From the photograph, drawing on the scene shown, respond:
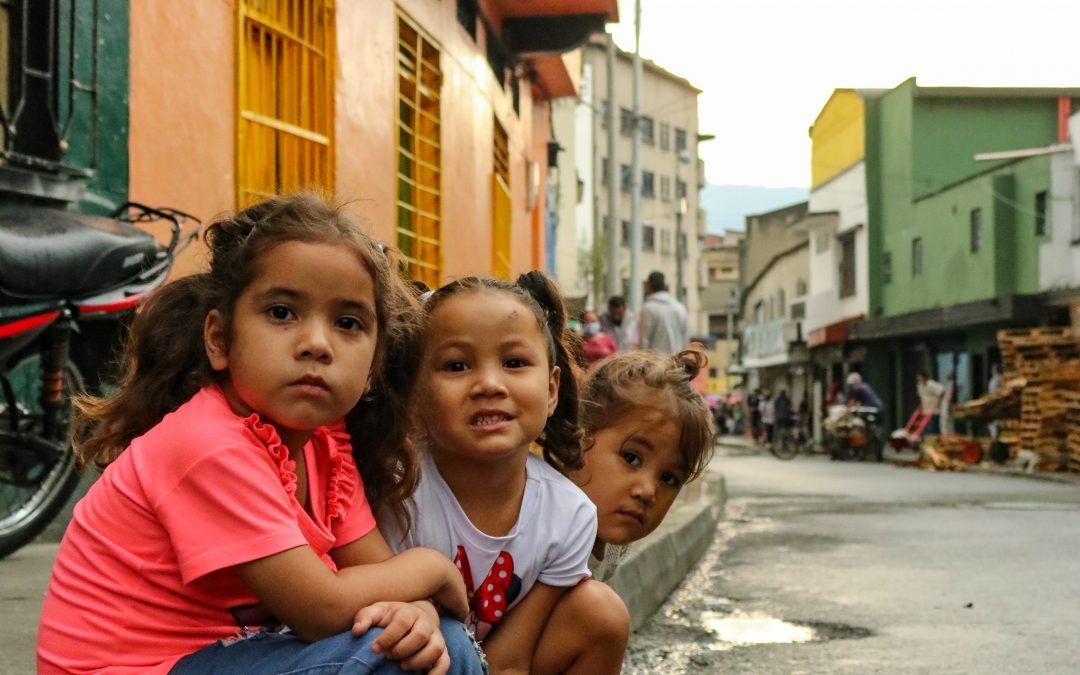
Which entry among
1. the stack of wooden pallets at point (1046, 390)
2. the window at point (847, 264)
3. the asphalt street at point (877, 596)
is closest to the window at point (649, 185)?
the window at point (847, 264)

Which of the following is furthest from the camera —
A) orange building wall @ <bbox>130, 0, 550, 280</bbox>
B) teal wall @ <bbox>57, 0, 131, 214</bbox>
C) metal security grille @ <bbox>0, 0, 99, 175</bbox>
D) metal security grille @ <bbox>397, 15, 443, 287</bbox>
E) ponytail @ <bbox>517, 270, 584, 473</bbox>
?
metal security grille @ <bbox>397, 15, 443, 287</bbox>

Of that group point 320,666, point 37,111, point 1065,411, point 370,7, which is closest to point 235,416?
point 320,666

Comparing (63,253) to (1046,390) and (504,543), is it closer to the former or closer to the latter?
(504,543)

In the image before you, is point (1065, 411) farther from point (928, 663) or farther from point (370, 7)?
point (928, 663)

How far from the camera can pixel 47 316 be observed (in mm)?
5062

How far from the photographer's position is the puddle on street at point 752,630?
211 inches

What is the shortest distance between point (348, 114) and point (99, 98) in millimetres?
2932

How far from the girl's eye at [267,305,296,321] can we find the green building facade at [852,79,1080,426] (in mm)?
26878

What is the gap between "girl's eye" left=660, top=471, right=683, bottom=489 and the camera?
365cm

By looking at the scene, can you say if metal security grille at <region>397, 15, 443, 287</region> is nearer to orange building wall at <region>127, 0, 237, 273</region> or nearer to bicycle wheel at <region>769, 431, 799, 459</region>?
orange building wall at <region>127, 0, 237, 273</region>

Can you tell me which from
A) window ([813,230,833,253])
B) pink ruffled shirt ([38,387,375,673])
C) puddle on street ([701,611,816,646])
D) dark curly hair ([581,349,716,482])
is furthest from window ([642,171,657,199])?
pink ruffled shirt ([38,387,375,673])

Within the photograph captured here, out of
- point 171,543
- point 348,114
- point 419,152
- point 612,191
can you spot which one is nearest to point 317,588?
point 171,543

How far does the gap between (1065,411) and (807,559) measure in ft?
46.1

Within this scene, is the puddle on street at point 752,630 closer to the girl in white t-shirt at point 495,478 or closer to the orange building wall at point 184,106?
the girl in white t-shirt at point 495,478
